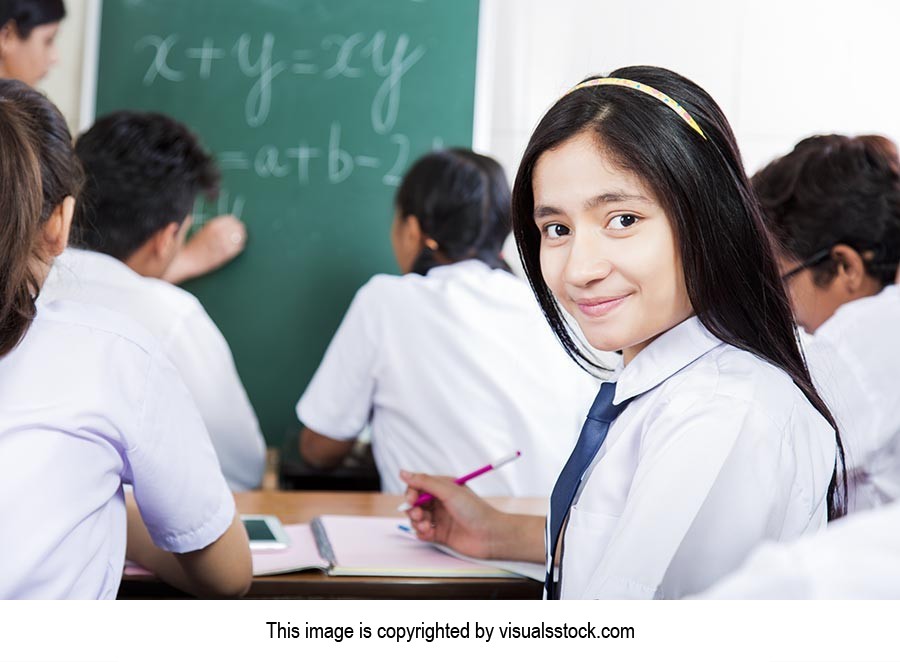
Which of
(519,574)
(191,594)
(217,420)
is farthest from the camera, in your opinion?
(217,420)

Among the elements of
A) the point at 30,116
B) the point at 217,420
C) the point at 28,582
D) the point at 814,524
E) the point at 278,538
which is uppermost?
the point at 30,116

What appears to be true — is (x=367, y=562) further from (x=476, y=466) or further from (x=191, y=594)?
(x=476, y=466)

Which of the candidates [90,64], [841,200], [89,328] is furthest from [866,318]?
[90,64]

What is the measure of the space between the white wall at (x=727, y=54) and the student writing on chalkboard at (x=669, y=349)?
1.95 meters

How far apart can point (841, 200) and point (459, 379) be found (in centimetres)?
85

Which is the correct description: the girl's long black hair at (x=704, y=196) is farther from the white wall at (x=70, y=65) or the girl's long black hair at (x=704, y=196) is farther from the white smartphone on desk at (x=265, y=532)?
the white wall at (x=70, y=65)

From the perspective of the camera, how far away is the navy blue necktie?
104cm

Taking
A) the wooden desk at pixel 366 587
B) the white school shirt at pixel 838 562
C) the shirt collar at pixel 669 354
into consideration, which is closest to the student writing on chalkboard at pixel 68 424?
the wooden desk at pixel 366 587

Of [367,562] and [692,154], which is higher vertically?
[692,154]

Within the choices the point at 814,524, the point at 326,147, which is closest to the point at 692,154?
the point at 814,524

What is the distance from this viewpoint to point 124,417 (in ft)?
3.43

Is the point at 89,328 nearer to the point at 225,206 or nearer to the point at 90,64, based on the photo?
the point at 225,206

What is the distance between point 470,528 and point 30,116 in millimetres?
817

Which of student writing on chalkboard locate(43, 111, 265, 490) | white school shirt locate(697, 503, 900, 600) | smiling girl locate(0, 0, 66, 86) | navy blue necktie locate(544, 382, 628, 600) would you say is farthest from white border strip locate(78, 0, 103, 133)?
white school shirt locate(697, 503, 900, 600)
